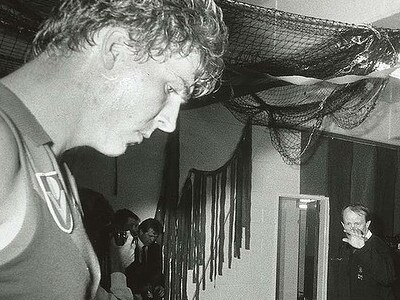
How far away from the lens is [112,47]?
2.87ft

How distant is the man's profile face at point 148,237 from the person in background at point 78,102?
14.8 feet

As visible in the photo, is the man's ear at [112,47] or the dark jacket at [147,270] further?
the dark jacket at [147,270]

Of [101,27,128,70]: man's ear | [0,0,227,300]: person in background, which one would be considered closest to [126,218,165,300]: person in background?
[0,0,227,300]: person in background

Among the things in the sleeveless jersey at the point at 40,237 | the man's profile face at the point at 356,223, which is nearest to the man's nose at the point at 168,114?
the sleeveless jersey at the point at 40,237

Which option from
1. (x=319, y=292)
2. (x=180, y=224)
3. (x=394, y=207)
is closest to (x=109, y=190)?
(x=180, y=224)

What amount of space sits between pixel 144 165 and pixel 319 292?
3.51 meters

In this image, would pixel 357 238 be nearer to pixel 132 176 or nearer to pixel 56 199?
pixel 132 176

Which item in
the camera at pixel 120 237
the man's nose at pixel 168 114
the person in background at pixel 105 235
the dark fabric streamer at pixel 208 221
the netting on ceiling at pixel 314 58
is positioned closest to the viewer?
the man's nose at pixel 168 114

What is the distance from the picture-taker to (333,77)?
348cm

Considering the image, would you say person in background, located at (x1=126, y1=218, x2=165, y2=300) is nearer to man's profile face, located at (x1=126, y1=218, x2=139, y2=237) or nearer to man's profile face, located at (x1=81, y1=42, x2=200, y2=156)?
man's profile face, located at (x1=126, y1=218, x2=139, y2=237)

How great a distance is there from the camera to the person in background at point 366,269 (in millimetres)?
5203

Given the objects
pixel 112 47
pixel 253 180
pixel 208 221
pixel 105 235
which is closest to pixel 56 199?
pixel 112 47

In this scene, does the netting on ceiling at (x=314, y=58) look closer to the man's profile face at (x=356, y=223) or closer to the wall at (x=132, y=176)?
the man's profile face at (x=356, y=223)

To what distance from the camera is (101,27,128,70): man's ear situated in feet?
2.85
